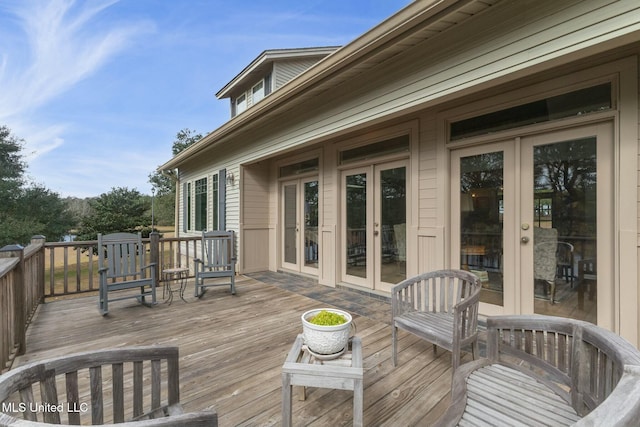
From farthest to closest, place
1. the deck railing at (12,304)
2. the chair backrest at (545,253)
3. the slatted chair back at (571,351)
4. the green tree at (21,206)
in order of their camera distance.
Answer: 1. the green tree at (21,206)
2. the chair backrest at (545,253)
3. the deck railing at (12,304)
4. the slatted chair back at (571,351)

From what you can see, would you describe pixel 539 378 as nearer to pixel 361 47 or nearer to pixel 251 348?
pixel 251 348

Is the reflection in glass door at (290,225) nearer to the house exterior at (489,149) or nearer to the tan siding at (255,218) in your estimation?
the tan siding at (255,218)

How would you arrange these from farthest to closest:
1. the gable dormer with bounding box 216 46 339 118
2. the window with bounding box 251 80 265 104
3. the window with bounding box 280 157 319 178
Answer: the window with bounding box 251 80 265 104, the gable dormer with bounding box 216 46 339 118, the window with bounding box 280 157 319 178

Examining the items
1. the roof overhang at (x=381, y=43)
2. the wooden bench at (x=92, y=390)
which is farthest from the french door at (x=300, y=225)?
the wooden bench at (x=92, y=390)

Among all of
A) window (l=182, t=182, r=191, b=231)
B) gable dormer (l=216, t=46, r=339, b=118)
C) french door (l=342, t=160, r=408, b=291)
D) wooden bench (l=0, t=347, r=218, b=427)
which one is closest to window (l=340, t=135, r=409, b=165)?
french door (l=342, t=160, r=408, b=291)

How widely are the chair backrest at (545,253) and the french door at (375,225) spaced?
150 centimetres

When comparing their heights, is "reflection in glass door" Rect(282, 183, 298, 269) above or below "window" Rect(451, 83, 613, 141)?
below

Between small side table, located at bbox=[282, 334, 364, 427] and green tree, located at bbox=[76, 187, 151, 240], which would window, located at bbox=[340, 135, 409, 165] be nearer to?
small side table, located at bbox=[282, 334, 364, 427]

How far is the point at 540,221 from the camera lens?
2.78 m

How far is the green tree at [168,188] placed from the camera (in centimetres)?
2216

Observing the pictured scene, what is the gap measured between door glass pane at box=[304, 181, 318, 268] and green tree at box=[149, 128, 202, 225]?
58.9 ft

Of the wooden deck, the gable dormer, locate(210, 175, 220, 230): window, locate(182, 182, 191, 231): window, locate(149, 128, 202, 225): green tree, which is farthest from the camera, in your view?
locate(149, 128, 202, 225): green tree

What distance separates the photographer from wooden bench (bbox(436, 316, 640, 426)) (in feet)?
3.24

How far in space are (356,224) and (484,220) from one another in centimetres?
192
